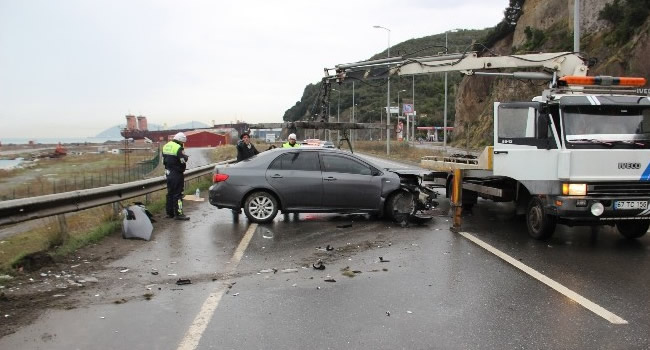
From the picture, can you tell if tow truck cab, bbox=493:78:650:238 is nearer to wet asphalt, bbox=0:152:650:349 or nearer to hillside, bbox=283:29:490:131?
wet asphalt, bbox=0:152:650:349

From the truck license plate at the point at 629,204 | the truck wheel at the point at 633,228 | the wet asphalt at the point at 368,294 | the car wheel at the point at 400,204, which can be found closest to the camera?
the wet asphalt at the point at 368,294

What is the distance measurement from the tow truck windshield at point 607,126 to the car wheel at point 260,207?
5193 mm

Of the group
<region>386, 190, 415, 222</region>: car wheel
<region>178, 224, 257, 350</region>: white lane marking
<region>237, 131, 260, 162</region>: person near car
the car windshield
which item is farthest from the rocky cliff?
<region>178, 224, 257, 350</region>: white lane marking

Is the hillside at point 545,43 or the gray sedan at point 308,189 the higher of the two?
the hillside at point 545,43

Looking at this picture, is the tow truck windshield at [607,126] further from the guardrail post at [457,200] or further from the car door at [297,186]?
the car door at [297,186]

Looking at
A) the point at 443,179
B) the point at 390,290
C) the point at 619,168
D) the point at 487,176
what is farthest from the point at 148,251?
the point at 443,179

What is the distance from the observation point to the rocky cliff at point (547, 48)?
33.6 meters

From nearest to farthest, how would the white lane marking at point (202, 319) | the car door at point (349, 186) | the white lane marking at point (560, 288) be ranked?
1. the white lane marking at point (202, 319)
2. the white lane marking at point (560, 288)
3. the car door at point (349, 186)

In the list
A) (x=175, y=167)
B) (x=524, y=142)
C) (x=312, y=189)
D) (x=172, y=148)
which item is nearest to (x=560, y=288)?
(x=524, y=142)

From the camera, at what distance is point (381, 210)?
400 inches

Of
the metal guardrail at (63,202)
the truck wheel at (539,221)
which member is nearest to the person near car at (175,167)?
the metal guardrail at (63,202)

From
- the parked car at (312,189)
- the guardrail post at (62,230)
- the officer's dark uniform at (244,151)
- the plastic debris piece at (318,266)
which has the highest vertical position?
the officer's dark uniform at (244,151)

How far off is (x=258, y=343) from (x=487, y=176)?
6.97 m

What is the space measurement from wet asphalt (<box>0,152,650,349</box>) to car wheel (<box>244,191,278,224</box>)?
834mm
